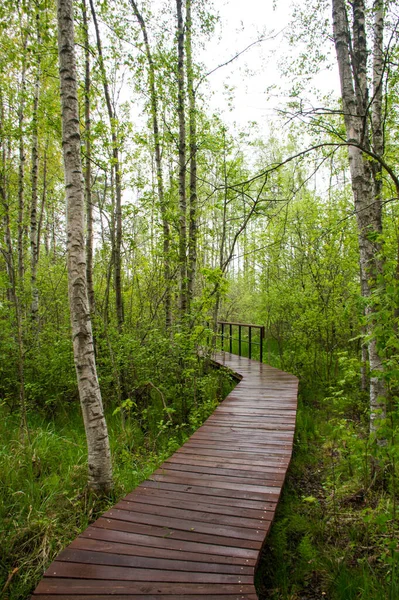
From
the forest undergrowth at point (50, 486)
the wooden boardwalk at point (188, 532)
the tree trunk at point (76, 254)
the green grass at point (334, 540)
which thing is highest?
the tree trunk at point (76, 254)

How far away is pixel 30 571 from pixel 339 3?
21.0 ft

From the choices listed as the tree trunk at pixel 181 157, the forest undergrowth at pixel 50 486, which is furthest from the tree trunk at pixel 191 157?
the forest undergrowth at pixel 50 486

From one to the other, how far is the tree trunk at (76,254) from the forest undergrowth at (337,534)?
5.80 ft

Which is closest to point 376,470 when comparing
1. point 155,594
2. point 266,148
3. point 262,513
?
point 262,513

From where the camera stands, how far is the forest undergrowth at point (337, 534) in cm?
228

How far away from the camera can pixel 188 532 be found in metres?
2.32

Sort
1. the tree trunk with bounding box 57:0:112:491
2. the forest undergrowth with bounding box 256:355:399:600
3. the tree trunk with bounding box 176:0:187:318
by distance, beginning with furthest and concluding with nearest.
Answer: the tree trunk with bounding box 176:0:187:318
the tree trunk with bounding box 57:0:112:491
the forest undergrowth with bounding box 256:355:399:600

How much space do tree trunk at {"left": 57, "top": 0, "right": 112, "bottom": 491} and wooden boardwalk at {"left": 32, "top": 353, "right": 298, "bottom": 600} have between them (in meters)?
0.62

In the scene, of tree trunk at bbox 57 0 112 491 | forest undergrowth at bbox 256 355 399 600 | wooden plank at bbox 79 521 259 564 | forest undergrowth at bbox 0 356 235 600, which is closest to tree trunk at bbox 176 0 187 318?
forest undergrowth at bbox 0 356 235 600

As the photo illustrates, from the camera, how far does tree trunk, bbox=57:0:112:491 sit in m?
3.01

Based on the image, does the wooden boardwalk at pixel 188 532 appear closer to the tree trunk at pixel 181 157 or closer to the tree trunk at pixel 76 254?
the tree trunk at pixel 76 254

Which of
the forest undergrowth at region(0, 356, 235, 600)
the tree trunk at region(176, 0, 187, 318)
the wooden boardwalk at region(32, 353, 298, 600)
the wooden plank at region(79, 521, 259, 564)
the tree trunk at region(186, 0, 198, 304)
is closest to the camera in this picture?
the wooden boardwalk at region(32, 353, 298, 600)

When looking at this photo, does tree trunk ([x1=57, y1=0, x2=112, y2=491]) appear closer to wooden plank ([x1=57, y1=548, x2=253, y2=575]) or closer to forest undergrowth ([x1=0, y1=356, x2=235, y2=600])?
forest undergrowth ([x1=0, y1=356, x2=235, y2=600])

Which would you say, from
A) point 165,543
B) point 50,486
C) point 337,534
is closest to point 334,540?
point 337,534
